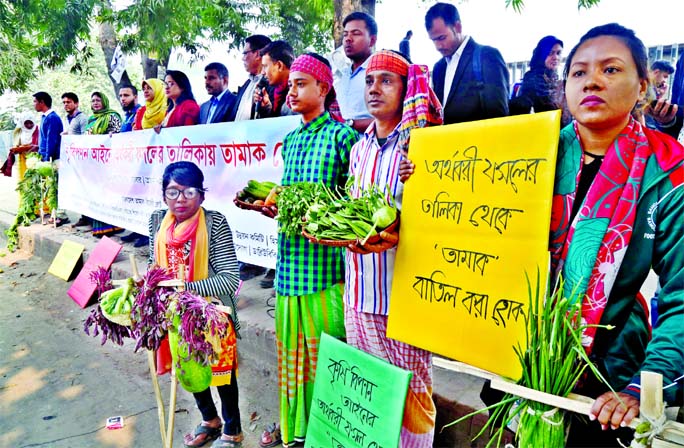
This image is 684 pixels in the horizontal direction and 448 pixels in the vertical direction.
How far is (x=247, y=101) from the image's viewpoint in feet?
15.0

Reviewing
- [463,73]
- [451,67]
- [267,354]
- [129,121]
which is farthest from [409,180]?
[129,121]

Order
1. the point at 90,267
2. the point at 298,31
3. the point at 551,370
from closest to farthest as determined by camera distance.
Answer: the point at 551,370, the point at 90,267, the point at 298,31

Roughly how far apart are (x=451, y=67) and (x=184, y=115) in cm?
304

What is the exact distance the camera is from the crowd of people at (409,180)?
1343mm

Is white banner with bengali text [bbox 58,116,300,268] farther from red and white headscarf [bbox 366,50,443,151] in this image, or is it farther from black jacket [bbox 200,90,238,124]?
red and white headscarf [bbox 366,50,443,151]

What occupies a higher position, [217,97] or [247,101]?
[217,97]

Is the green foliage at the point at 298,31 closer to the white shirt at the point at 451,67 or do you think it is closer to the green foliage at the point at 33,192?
the green foliage at the point at 33,192

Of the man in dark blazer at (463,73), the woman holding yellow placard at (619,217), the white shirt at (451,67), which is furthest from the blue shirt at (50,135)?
the woman holding yellow placard at (619,217)

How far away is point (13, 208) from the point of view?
35.2 ft

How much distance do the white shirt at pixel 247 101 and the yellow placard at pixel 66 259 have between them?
3.10 metres

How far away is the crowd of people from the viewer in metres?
1.34

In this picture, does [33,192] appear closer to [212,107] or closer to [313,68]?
[212,107]

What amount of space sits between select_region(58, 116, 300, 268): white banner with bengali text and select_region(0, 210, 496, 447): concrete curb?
1.18 ft

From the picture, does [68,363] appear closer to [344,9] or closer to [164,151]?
[164,151]
